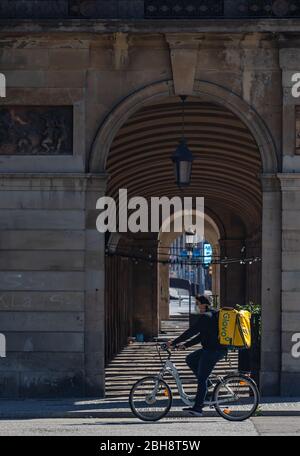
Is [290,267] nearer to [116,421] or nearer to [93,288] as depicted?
[93,288]

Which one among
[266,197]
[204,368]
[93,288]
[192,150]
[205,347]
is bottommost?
[204,368]

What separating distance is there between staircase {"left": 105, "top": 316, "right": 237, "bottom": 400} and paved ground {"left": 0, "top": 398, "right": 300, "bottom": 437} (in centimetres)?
176

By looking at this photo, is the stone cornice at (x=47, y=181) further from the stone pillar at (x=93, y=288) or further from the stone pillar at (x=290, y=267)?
the stone pillar at (x=290, y=267)

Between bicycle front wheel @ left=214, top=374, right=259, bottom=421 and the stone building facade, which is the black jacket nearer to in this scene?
bicycle front wheel @ left=214, top=374, right=259, bottom=421

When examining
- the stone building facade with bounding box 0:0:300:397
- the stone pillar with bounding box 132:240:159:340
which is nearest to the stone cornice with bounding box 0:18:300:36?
the stone building facade with bounding box 0:0:300:397

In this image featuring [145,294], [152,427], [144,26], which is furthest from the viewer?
[145,294]

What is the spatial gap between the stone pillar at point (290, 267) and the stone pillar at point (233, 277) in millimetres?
21594

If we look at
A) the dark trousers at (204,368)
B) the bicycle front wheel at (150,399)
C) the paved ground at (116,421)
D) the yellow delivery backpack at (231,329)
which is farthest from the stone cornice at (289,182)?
the bicycle front wheel at (150,399)

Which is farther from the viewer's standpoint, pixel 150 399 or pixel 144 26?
pixel 144 26

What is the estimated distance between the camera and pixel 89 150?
63.4 feet

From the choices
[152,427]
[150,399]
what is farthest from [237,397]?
[152,427]

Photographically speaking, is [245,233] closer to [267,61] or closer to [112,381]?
[112,381]

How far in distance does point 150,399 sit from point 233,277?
25.2 metres
